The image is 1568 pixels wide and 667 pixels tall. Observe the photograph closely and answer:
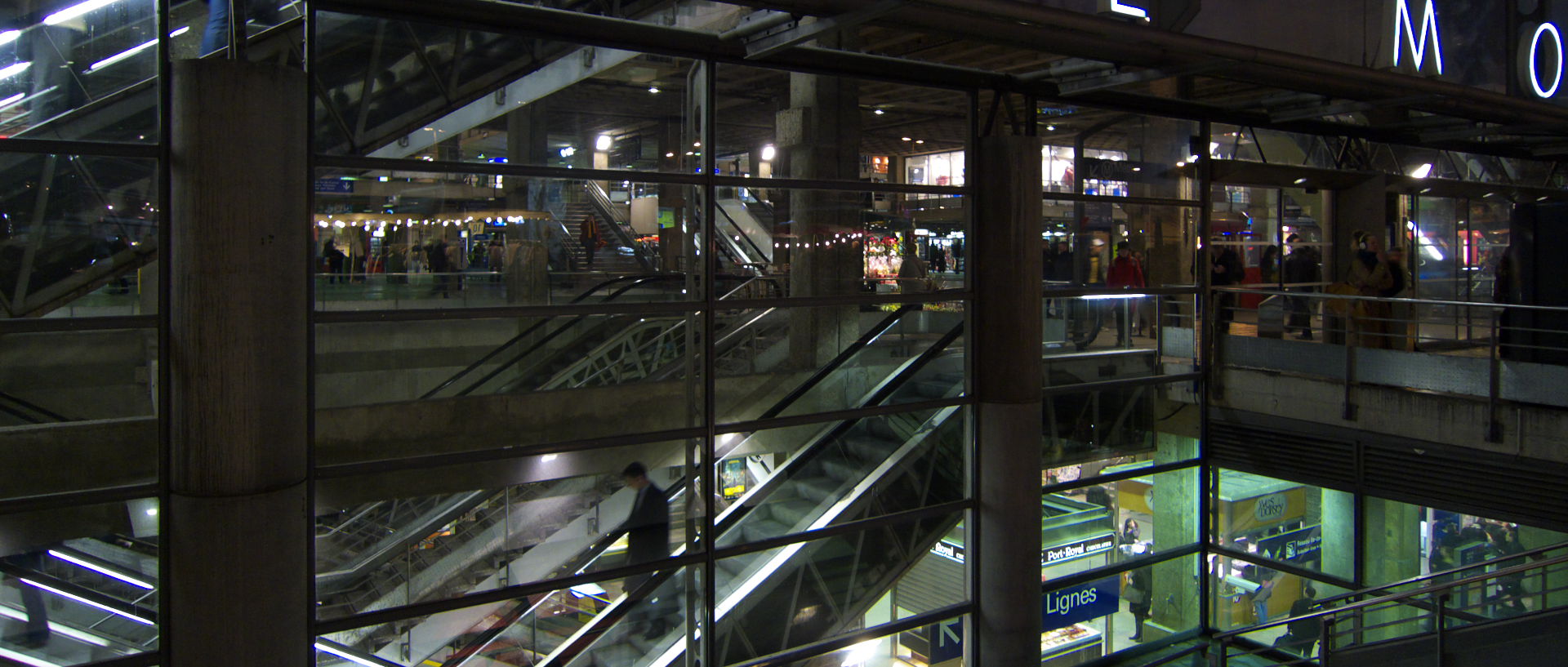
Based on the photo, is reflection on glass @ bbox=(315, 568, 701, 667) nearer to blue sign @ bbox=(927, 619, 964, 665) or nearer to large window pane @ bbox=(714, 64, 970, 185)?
blue sign @ bbox=(927, 619, 964, 665)

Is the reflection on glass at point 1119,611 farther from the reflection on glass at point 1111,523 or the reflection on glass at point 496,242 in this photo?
the reflection on glass at point 496,242

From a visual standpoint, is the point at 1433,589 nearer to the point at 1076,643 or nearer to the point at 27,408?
the point at 1076,643

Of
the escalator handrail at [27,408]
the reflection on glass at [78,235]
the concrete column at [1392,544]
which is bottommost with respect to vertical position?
the concrete column at [1392,544]

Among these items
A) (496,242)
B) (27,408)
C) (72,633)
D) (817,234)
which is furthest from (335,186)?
(817,234)

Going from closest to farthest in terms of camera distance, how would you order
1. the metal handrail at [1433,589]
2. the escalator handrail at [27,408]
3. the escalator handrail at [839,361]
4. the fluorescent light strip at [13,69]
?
the fluorescent light strip at [13,69], the escalator handrail at [27,408], the metal handrail at [1433,589], the escalator handrail at [839,361]

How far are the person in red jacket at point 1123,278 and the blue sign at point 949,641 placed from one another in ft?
11.8

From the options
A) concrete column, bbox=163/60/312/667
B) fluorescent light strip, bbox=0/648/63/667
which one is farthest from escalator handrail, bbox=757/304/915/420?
fluorescent light strip, bbox=0/648/63/667

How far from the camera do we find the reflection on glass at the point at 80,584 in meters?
5.61

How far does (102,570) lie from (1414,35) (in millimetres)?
11706

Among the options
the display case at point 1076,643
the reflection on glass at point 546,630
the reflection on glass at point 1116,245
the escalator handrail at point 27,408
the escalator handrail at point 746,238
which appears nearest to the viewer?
the escalator handrail at point 27,408

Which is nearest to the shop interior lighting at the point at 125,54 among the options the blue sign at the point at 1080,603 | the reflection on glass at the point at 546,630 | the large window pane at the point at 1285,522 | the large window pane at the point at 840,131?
the reflection on glass at the point at 546,630

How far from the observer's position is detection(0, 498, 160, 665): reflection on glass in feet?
18.4

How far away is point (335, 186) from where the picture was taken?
6363mm

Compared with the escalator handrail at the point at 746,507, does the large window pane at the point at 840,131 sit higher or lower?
higher
